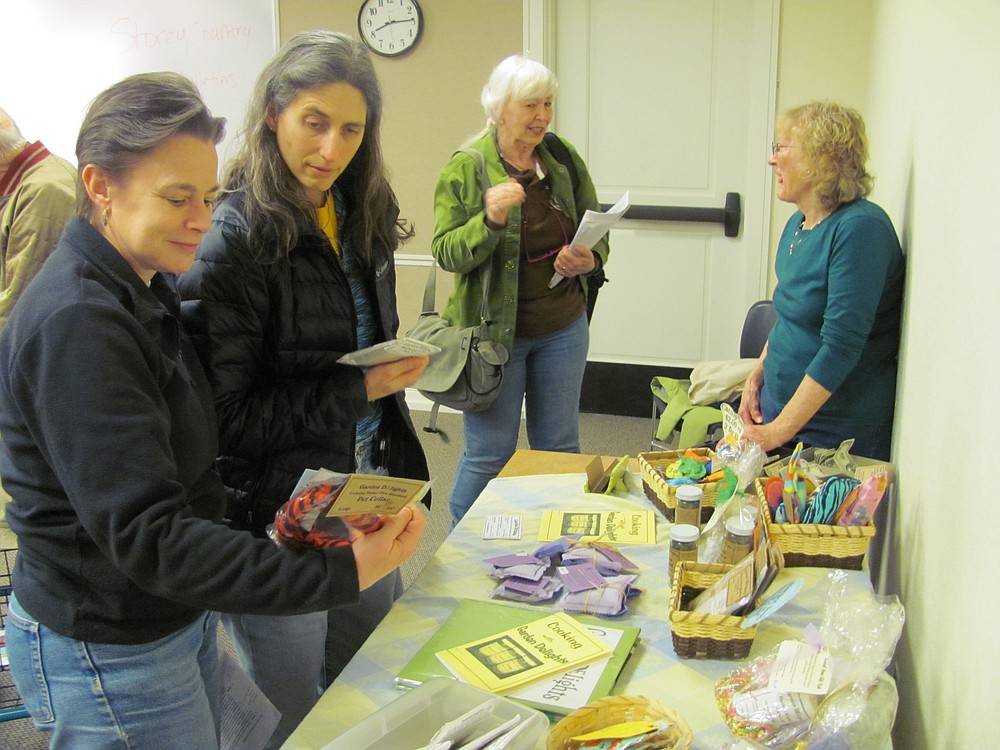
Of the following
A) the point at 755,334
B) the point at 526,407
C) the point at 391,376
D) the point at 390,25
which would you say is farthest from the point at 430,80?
the point at 391,376

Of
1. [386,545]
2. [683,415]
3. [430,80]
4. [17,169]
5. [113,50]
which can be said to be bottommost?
[683,415]

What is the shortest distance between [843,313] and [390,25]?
9.98ft

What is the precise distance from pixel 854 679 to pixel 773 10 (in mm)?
3451

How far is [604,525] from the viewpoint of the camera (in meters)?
1.77

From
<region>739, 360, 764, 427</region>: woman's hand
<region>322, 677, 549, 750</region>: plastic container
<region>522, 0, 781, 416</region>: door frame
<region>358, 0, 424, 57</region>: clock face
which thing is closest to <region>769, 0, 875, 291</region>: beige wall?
<region>522, 0, 781, 416</region>: door frame

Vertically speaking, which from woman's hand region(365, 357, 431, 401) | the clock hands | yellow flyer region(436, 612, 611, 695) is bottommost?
yellow flyer region(436, 612, 611, 695)

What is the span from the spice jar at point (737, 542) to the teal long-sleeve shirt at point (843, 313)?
68 centimetres

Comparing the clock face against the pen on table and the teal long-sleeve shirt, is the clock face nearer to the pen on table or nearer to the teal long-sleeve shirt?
the pen on table

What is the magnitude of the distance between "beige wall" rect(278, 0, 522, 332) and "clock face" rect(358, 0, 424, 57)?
0.04 meters

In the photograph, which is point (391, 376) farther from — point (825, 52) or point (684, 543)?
point (825, 52)

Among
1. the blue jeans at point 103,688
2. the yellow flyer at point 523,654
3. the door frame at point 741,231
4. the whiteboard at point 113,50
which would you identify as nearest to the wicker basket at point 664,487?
the yellow flyer at point 523,654

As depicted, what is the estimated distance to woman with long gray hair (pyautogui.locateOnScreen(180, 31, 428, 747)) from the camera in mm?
1465

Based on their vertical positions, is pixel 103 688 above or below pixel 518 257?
below

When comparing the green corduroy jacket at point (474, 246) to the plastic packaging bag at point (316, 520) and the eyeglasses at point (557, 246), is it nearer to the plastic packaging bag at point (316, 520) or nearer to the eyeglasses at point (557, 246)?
the eyeglasses at point (557, 246)
